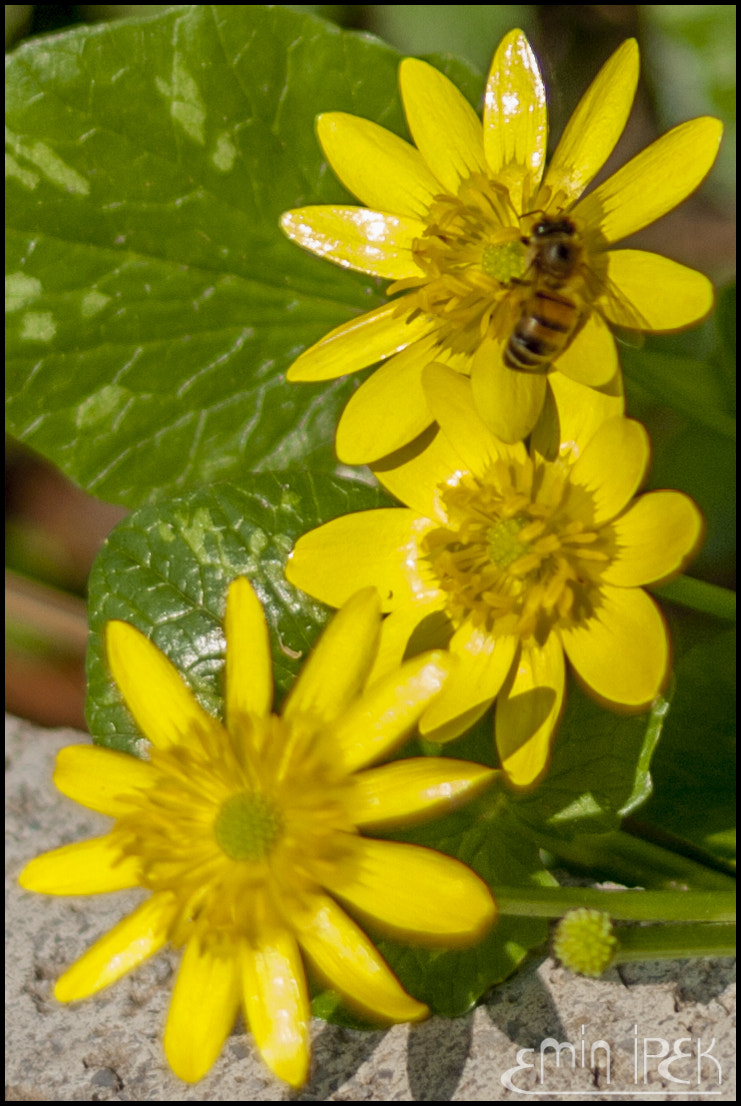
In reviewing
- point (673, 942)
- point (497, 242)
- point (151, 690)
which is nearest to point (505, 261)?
point (497, 242)

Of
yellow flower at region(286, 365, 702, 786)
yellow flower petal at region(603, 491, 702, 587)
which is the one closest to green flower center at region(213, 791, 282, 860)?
yellow flower at region(286, 365, 702, 786)

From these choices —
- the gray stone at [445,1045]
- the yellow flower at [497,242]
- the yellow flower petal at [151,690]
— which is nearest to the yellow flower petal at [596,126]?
the yellow flower at [497,242]

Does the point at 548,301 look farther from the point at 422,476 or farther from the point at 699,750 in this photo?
the point at 699,750

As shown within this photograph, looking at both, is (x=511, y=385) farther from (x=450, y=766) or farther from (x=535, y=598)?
(x=450, y=766)

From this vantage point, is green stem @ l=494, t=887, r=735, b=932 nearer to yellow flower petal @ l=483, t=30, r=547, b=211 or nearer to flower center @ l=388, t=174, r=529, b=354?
flower center @ l=388, t=174, r=529, b=354

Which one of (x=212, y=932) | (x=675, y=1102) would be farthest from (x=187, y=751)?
(x=675, y=1102)

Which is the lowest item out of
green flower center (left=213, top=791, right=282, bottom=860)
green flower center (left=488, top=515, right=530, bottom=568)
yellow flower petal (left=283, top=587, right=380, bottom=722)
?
green flower center (left=213, top=791, right=282, bottom=860)
